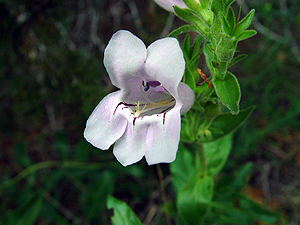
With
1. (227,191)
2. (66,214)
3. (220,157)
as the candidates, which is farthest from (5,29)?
(227,191)

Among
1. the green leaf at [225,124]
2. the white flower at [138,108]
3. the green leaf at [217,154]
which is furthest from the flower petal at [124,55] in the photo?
the green leaf at [217,154]

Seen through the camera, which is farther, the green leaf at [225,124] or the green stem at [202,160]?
the green stem at [202,160]

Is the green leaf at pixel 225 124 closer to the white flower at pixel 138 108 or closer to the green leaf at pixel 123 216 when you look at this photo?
the white flower at pixel 138 108

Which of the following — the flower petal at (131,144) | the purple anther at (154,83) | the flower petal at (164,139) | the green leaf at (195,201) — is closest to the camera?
the flower petal at (164,139)

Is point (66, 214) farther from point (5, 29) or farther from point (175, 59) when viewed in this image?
point (175, 59)

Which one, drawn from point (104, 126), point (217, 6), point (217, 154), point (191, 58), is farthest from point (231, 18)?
point (217, 154)

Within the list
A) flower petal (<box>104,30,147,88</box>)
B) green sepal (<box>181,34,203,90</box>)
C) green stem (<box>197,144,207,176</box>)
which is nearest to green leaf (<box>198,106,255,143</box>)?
green stem (<box>197,144,207,176</box>)

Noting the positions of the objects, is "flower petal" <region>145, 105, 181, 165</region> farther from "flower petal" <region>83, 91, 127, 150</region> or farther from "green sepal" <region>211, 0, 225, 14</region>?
"green sepal" <region>211, 0, 225, 14</region>
